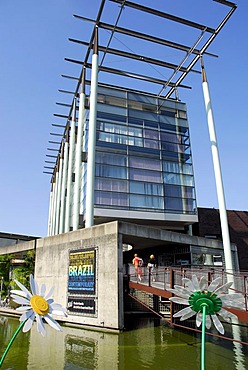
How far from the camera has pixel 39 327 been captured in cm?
423

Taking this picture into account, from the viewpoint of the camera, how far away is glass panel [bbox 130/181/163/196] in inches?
1059

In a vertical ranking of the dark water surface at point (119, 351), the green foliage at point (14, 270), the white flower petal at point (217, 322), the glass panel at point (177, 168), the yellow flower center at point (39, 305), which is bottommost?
the dark water surface at point (119, 351)

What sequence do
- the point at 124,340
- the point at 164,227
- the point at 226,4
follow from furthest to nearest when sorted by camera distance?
the point at 164,227, the point at 226,4, the point at 124,340

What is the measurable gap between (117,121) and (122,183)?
5.99m

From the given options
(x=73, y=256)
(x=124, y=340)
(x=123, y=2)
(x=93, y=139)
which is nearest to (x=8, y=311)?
(x=73, y=256)

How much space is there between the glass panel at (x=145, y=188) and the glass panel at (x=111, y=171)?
1.11 m

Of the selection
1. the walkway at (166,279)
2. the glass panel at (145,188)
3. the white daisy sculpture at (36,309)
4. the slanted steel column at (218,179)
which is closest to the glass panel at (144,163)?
the glass panel at (145,188)

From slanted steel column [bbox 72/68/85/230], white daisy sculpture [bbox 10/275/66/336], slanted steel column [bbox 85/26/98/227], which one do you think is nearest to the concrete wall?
slanted steel column [bbox 85/26/98/227]

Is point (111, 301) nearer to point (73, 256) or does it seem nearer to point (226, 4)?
point (73, 256)

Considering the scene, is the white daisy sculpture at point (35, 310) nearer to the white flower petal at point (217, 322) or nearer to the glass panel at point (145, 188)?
the white flower petal at point (217, 322)

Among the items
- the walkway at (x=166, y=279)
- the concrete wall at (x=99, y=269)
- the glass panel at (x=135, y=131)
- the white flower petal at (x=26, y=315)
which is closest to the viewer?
the white flower petal at (x=26, y=315)

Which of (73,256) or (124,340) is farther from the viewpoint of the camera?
(73,256)

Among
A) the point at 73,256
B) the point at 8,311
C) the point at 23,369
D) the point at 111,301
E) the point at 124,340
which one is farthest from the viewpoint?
the point at 8,311

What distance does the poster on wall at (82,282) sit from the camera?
15758mm
